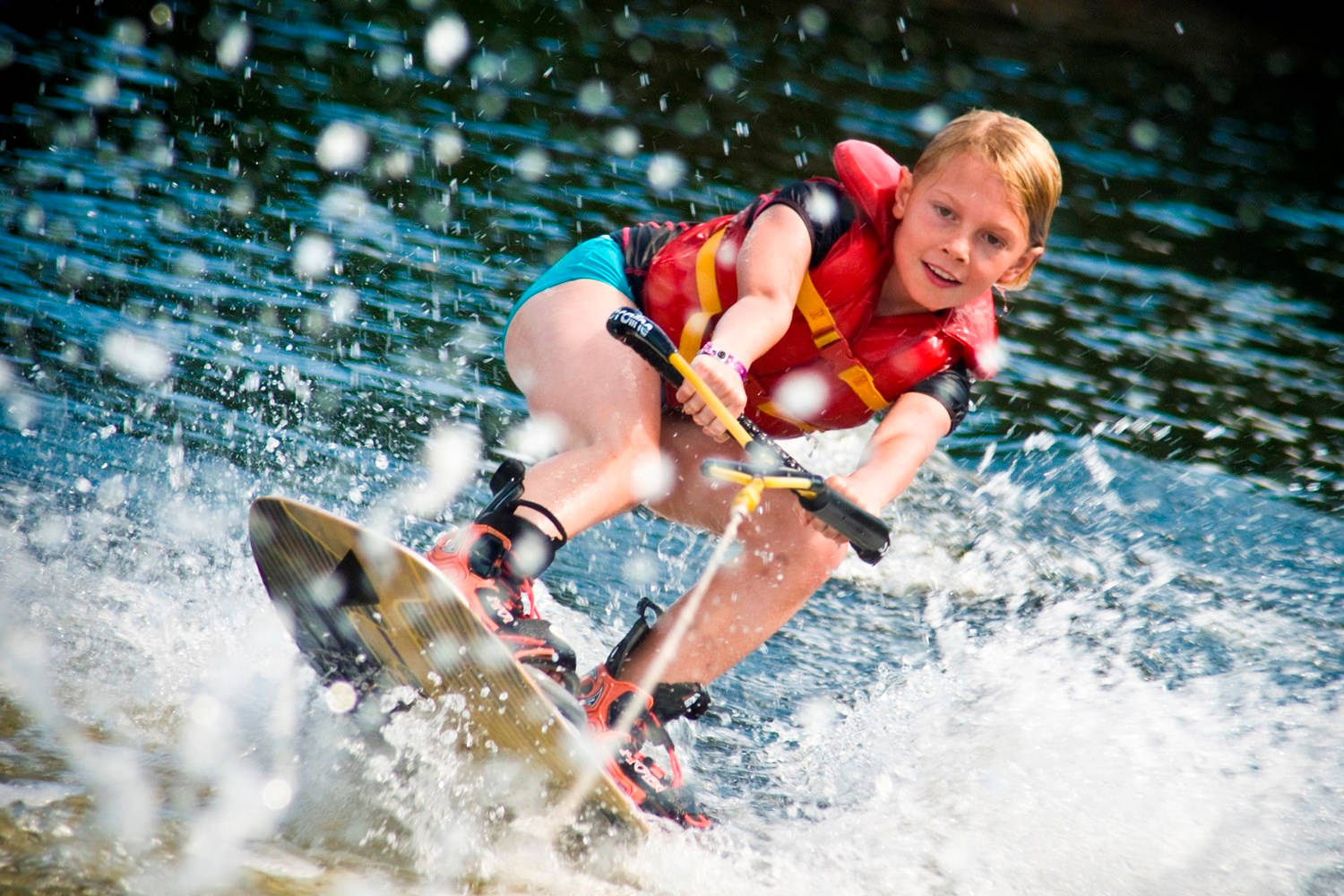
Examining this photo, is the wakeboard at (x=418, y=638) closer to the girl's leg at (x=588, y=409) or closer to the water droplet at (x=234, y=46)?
the girl's leg at (x=588, y=409)

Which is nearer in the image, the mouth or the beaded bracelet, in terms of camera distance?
the beaded bracelet

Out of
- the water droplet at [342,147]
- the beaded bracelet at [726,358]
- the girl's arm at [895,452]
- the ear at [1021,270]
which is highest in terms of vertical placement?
the water droplet at [342,147]

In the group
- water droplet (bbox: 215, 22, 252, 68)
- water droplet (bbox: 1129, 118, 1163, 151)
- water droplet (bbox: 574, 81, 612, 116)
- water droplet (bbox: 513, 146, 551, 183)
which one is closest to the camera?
water droplet (bbox: 513, 146, 551, 183)

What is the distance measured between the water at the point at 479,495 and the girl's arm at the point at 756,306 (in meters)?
0.80

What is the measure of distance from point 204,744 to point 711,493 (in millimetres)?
1242

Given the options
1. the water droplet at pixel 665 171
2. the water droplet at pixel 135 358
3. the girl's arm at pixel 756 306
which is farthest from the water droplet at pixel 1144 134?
the girl's arm at pixel 756 306

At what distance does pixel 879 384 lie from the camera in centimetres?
320

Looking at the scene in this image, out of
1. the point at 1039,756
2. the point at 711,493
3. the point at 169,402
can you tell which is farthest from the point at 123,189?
the point at 1039,756

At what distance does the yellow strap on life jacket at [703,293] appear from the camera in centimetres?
316

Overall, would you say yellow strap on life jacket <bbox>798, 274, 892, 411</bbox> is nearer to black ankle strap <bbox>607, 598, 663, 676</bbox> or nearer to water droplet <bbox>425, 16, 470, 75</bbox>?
black ankle strap <bbox>607, 598, 663, 676</bbox>

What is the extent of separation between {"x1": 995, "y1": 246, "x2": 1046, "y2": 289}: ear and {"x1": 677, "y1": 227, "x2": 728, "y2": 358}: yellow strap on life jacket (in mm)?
643

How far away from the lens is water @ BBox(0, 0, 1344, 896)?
8.54 ft

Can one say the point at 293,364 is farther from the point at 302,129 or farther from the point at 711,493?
the point at 302,129

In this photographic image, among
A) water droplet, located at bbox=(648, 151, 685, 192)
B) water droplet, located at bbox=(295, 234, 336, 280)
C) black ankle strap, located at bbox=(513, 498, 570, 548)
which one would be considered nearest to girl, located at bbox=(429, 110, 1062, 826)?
black ankle strap, located at bbox=(513, 498, 570, 548)
